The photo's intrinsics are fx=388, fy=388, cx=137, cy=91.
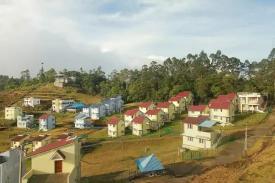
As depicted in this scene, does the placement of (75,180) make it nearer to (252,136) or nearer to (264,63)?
(252,136)

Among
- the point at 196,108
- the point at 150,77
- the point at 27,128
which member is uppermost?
the point at 150,77

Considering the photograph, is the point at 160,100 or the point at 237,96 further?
the point at 160,100

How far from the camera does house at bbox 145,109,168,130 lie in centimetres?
7150

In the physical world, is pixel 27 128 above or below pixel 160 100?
below

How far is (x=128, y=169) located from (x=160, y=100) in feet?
170

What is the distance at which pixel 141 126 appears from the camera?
68625mm

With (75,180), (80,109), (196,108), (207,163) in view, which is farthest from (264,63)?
(75,180)

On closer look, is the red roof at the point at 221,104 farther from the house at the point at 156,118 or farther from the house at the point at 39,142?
the house at the point at 39,142

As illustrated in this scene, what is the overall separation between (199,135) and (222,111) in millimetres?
16501

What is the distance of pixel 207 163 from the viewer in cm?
4259

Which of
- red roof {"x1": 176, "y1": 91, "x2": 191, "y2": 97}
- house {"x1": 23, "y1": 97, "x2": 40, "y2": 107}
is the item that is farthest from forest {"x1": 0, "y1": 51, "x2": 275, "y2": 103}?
house {"x1": 23, "y1": 97, "x2": 40, "y2": 107}

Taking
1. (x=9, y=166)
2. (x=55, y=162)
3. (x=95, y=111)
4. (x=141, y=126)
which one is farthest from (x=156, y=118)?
(x=9, y=166)

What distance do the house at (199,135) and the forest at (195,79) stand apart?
1233 inches

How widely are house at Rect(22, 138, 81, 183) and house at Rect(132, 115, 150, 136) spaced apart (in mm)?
37115
